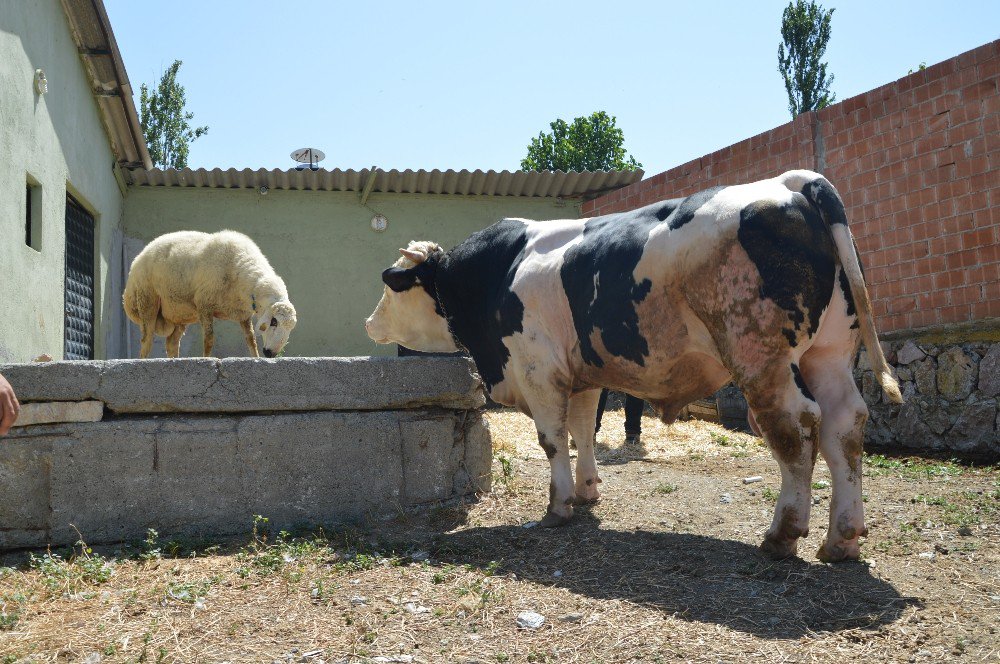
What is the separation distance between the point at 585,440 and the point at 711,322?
1873mm

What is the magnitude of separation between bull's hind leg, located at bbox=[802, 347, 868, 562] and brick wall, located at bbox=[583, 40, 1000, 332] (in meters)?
4.00

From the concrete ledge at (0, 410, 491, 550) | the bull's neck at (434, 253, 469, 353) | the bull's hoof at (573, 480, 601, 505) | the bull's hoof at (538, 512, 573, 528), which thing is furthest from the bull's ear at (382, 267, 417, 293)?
the bull's hoof at (538, 512, 573, 528)

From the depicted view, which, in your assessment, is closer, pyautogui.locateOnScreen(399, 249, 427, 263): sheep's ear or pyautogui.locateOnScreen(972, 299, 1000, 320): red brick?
pyautogui.locateOnScreen(399, 249, 427, 263): sheep's ear

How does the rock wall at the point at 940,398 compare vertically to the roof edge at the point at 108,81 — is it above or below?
below

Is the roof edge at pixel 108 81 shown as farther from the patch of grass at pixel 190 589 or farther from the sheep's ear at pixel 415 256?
the patch of grass at pixel 190 589

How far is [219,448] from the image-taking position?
5.18 m

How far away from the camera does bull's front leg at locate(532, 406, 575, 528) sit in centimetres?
530

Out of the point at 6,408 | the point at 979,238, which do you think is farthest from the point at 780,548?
the point at 979,238

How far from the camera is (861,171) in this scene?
8.61m

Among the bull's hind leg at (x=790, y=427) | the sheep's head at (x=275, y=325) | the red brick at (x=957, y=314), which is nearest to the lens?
the bull's hind leg at (x=790, y=427)

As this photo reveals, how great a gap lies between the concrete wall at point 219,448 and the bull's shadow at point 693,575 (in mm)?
797

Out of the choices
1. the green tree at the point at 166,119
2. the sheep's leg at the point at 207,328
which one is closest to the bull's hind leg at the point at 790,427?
the sheep's leg at the point at 207,328

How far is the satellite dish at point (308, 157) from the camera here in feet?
46.8

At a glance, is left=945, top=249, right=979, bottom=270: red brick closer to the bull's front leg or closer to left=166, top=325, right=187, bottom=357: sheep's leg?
the bull's front leg
